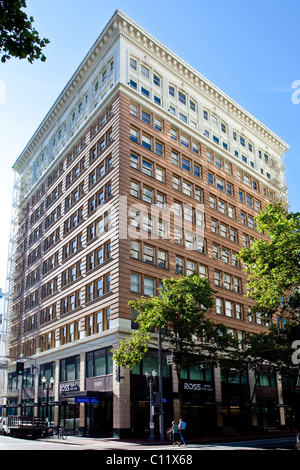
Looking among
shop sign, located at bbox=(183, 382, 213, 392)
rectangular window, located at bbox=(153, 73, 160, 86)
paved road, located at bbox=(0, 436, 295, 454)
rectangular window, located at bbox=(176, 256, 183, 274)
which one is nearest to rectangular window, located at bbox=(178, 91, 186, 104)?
rectangular window, located at bbox=(153, 73, 160, 86)

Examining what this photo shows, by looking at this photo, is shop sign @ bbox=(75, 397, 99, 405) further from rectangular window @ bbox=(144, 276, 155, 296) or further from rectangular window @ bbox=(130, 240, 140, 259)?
rectangular window @ bbox=(130, 240, 140, 259)

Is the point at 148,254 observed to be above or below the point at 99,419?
above

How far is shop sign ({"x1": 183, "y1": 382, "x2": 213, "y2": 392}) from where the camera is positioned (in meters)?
40.9

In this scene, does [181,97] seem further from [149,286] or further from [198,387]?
[198,387]

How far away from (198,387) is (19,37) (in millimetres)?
38017

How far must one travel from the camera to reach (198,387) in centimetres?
4225

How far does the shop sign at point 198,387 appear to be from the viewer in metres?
40.9

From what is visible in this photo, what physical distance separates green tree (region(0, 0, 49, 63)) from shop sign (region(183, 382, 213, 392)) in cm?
3573

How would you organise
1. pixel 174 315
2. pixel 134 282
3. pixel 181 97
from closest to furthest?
pixel 174 315 < pixel 134 282 < pixel 181 97

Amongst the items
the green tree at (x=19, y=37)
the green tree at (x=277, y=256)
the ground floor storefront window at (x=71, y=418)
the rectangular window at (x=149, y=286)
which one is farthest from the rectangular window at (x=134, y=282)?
the green tree at (x=19, y=37)

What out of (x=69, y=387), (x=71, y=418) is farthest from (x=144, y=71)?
(x=71, y=418)

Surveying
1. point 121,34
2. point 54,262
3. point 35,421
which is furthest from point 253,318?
point 121,34

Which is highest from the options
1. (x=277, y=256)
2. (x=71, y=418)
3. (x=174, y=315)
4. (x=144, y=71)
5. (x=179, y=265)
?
(x=144, y=71)
